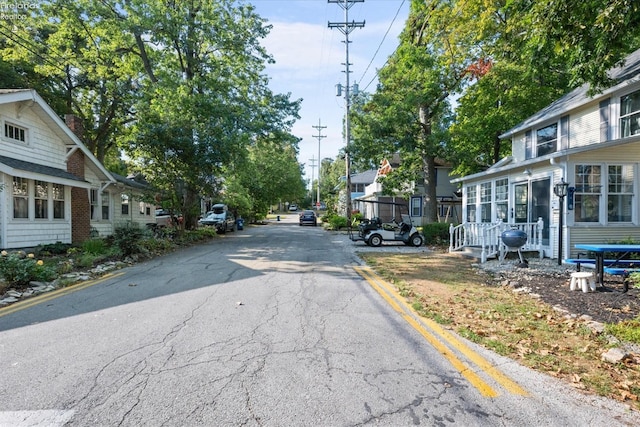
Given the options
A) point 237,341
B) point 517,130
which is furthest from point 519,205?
point 237,341

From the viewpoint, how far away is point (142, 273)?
939 cm

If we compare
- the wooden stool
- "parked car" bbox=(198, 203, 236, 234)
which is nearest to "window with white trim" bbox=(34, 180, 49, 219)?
"parked car" bbox=(198, 203, 236, 234)

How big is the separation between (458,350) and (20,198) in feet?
48.2

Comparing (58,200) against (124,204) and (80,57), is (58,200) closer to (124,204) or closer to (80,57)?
(124,204)

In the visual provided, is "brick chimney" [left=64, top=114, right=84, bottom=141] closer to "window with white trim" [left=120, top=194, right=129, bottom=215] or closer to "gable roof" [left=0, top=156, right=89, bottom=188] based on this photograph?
"gable roof" [left=0, top=156, right=89, bottom=188]

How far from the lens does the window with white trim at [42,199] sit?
44.5 feet

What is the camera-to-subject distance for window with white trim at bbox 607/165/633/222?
11.3m

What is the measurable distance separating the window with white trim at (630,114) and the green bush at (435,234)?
7.44 metres

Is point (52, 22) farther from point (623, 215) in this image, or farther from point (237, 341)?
point (623, 215)

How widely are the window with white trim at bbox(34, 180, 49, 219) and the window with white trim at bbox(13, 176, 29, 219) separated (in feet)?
1.55

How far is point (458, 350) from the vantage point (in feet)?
13.8

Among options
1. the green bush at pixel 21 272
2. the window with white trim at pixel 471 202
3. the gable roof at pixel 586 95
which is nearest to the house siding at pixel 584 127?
the gable roof at pixel 586 95

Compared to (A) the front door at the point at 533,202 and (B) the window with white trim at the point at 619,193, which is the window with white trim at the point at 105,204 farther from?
(B) the window with white trim at the point at 619,193

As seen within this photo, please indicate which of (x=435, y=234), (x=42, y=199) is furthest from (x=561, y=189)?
(x=42, y=199)
